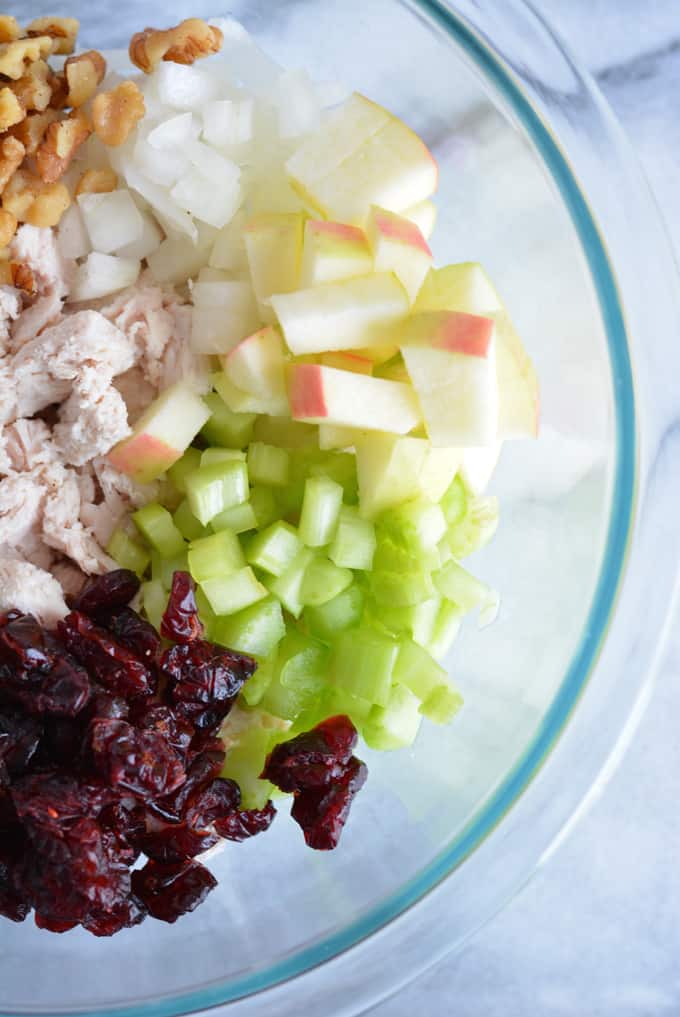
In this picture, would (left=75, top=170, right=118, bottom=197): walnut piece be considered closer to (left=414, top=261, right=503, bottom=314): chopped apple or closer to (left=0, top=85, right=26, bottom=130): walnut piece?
(left=0, top=85, right=26, bottom=130): walnut piece

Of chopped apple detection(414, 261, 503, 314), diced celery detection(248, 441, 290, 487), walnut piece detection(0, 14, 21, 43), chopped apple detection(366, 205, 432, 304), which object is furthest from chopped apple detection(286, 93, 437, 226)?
walnut piece detection(0, 14, 21, 43)

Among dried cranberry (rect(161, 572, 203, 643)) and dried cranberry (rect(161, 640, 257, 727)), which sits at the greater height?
dried cranberry (rect(161, 572, 203, 643))

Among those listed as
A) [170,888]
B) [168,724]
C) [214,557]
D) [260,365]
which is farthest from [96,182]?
[170,888]

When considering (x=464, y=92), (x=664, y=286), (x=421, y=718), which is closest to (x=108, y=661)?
(x=421, y=718)

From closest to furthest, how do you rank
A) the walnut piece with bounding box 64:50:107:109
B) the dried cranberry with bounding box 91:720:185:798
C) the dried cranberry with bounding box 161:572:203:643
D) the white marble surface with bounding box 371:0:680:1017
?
the dried cranberry with bounding box 91:720:185:798, the dried cranberry with bounding box 161:572:203:643, the walnut piece with bounding box 64:50:107:109, the white marble surface with bounding box 371:0:680:1017

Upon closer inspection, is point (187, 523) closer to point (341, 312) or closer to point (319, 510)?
point (319, 510)

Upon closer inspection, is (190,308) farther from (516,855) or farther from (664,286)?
(516,855)

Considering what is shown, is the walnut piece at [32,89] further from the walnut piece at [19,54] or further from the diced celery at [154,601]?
the diced celery at [154,601]
